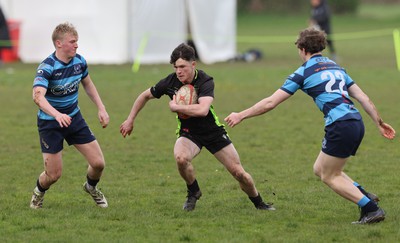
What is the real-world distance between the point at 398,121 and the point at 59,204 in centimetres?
814

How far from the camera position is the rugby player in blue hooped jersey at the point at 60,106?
8.54 meters

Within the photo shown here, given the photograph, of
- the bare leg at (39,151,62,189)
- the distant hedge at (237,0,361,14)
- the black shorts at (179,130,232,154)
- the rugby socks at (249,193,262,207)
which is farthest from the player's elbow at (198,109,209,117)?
the distant hedge at (237,0,361,14)

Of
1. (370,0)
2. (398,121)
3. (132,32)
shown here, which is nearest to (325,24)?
(132,32)

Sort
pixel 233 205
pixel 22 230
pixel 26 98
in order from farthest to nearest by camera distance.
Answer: pixel 26 98 → pixel 233 205 → pixel 22 230

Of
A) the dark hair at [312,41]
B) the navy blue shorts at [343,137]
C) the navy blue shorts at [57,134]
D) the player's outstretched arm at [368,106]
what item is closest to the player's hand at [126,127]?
the navy blue shorts at [57,134]

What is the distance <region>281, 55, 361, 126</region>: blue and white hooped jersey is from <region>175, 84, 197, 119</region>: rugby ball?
980 millimetres

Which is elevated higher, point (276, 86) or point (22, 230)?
point (22, 230)

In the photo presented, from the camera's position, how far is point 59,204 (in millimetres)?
9195

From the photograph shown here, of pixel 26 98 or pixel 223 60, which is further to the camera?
pixel 223 60

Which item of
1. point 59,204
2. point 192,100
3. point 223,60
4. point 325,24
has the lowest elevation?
point 223,60

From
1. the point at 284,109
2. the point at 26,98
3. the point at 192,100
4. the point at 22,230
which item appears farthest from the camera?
the point at 26,98

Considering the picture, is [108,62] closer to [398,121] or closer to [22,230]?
[398,121]

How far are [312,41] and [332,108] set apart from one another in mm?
641

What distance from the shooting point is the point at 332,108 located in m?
7.91
